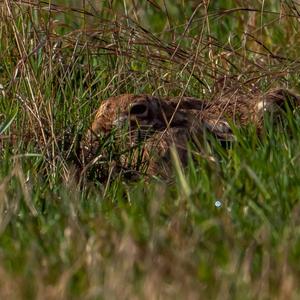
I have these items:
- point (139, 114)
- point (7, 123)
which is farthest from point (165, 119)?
point (7, 123)

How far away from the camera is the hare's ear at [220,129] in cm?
499

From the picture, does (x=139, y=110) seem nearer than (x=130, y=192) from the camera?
No

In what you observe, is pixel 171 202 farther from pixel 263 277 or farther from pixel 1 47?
pixel 1 47

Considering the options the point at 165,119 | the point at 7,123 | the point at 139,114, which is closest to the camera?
the point at 165,119

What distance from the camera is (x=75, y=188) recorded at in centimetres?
452

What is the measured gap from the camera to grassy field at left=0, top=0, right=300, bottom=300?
10.3ft

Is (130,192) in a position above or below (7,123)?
above

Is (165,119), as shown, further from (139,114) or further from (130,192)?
(130,192)

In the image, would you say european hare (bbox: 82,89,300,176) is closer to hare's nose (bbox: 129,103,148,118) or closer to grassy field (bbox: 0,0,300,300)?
hare's nose (bbox: 129,103,148,118)

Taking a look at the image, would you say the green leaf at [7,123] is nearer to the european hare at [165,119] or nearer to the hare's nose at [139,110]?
the european hare at [165,119]

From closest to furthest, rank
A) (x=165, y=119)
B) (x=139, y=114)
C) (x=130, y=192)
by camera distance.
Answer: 1. (x=130, y=192)
2. (x=165, y=119)
3. (x=139, y=114)

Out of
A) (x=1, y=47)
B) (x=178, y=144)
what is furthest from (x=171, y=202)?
(x=1, y=47)

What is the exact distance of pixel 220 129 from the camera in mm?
5066

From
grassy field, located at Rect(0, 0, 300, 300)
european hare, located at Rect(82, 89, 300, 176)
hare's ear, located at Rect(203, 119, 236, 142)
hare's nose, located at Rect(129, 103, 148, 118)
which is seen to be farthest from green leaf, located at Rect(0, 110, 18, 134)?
hare's ear, located at Rect(203, 119, 236, 142)
